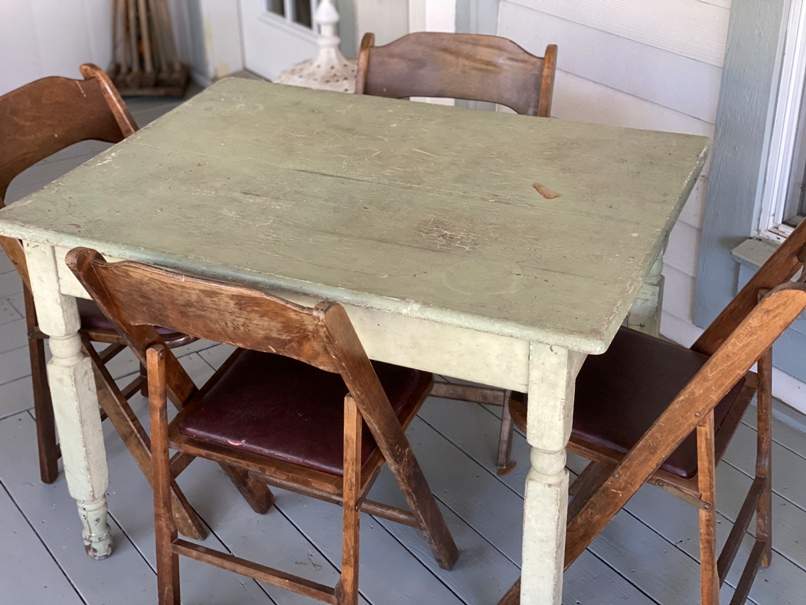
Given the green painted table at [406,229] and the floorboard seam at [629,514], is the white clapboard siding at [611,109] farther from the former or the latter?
the floorboard seam at [629,514]

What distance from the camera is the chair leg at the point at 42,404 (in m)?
2.40

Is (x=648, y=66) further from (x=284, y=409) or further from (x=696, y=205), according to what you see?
(x=284, y=409)

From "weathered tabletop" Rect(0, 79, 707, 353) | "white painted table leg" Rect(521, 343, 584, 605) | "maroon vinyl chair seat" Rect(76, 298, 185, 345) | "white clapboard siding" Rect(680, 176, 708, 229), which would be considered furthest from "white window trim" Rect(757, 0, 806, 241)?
"maroon vinyl chair seat" Rect(76, 298, 185, 345)

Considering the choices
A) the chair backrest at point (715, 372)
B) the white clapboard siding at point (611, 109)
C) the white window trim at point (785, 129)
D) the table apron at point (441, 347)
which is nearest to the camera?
the chair backrest at point (715, 372)

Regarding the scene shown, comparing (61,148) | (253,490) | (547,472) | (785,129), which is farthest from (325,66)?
(547,472)

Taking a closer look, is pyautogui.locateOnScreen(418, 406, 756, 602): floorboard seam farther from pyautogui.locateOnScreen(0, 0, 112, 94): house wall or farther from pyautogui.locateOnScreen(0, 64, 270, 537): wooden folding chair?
pyautogui.locateOnScreen(0, 0, 112, 94): house wall

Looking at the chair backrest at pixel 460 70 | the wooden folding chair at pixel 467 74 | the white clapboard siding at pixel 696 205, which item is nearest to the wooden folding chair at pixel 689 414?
the wooden folding chair at pixel 467 74

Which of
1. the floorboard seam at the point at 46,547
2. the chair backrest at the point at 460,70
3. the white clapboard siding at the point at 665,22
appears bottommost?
the floorboard seam at the point at 46,547

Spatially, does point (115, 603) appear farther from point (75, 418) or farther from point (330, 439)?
point (330, 439)

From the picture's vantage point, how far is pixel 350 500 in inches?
67.5

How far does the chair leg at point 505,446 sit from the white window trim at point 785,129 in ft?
2.74

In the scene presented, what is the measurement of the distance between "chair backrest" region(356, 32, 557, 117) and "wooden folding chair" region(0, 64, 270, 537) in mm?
643

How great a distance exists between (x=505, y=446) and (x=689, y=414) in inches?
36.3

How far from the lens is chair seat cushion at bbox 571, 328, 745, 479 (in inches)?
71.0
